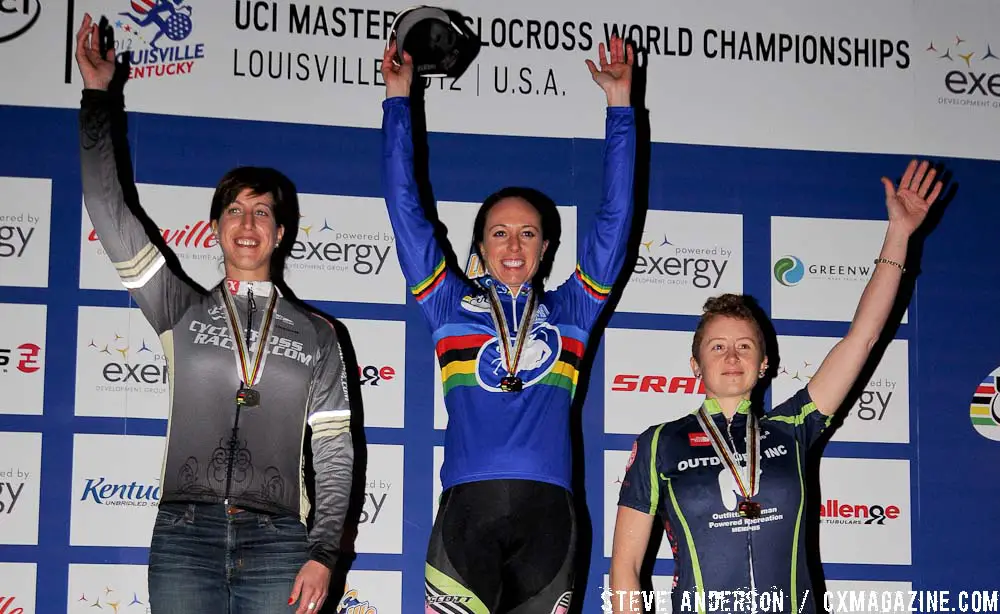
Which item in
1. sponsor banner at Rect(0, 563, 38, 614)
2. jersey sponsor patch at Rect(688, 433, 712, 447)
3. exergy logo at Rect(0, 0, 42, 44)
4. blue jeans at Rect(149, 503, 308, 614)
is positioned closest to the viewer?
blue jeans at Rect(149, 503, 308, 614)

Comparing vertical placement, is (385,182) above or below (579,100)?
below

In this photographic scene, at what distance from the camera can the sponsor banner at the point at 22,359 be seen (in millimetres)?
4035

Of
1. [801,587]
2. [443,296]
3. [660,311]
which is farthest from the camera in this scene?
→ [660,311]

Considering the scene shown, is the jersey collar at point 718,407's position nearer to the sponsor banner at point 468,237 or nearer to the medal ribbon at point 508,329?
the medal ribbon at point 508,329

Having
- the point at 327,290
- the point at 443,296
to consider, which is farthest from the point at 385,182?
the point at 327,290

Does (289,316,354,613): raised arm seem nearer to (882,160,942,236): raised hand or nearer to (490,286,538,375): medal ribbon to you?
(490,286,538,375): medal ribbon

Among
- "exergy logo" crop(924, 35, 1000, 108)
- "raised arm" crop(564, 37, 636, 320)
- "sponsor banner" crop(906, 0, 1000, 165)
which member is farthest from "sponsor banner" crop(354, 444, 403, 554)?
"exergy logo" crop(924, 35, 1000, 108)

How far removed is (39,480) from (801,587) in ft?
8.55

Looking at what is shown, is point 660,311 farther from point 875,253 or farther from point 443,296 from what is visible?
point 443,296

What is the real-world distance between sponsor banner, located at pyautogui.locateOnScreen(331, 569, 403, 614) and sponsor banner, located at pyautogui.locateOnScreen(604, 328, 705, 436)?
0.96m

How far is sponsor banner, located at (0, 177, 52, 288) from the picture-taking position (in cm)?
409

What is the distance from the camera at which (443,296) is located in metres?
3.50

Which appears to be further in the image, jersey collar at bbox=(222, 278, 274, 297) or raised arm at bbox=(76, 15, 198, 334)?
jersey collar at bbox=(222, 278, 274, 297)

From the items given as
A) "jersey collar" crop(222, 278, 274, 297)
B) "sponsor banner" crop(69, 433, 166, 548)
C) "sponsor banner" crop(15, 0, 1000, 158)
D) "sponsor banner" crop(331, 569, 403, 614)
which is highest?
"sponsor banner" crop(15, 0, 1000, 158)
